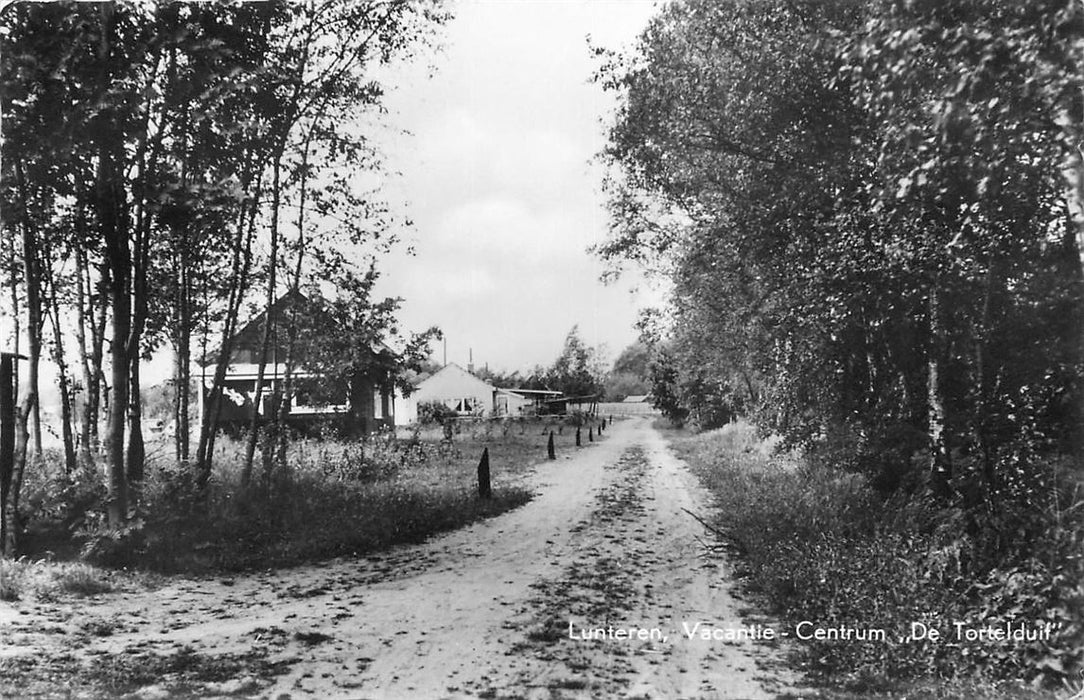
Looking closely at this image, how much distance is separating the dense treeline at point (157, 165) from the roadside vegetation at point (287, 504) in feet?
0.70

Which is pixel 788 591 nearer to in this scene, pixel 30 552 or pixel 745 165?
pixel 745 165

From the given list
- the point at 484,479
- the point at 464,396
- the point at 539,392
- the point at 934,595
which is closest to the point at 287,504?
the point at 464,396

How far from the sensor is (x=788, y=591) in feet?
12.7

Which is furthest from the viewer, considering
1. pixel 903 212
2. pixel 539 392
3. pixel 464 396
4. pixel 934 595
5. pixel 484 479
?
pixel 484 479

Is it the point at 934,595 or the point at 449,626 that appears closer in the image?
the point at 934,595

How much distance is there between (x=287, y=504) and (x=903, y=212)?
5291mm

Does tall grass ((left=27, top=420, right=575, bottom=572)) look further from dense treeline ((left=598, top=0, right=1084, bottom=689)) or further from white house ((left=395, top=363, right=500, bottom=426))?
dense treeline ((left=598, top=0, right=1084, bottom=689))

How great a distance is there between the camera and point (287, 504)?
19.1 feet

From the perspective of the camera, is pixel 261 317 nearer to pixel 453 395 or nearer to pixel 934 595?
pixel 453 395

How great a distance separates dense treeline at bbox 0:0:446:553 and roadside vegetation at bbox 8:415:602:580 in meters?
0.21

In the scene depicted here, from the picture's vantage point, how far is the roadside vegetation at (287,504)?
14.8 feet

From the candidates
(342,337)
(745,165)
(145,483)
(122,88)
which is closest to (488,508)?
(342,337)

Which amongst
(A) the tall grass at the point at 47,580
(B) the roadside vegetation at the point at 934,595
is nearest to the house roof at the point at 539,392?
(B) the roadside vegetation at the point at 934,595

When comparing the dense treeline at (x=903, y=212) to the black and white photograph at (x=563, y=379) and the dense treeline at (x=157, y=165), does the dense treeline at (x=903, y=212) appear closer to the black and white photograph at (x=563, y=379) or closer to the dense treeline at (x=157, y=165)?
the black and white photograph at (x=563, y=379)
